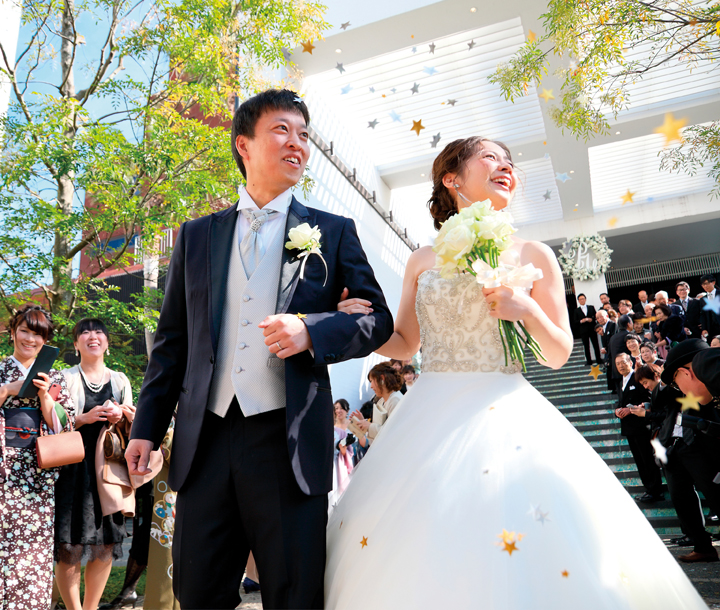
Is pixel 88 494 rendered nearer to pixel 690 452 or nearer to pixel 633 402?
pixel 690 452

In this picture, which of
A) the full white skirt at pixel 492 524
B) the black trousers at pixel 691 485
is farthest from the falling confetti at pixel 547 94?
the full white skirt at pixel 492 524

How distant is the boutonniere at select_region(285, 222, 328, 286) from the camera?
1.49 meters

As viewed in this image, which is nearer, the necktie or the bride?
the bride

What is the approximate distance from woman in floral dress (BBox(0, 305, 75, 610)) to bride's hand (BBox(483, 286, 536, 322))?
93.7 inches

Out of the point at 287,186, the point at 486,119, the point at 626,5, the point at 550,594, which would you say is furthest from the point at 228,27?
the point at 486,119

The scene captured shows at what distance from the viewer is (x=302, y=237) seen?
4.89ft

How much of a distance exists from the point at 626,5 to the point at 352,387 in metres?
7.38

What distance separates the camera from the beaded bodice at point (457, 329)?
1.83m

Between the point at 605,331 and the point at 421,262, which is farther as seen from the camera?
the point at 605,331

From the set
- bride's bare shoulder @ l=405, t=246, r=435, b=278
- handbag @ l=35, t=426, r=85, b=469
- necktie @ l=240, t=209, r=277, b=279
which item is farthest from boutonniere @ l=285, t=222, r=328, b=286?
handbag @ l=35, t=426, r=85, b=469

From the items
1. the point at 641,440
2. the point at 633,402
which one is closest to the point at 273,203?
the point at 641,440

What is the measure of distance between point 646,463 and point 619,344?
228 centimetres

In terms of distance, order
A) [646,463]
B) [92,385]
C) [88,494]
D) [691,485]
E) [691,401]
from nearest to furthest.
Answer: [88,494] → [92,385] → [691,401] → [691,485] → [646,463]

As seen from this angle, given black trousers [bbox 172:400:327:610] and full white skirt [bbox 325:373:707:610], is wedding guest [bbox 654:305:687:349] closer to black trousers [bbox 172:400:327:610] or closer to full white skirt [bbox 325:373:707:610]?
full white skirt [bbox 325:373:707:610]
